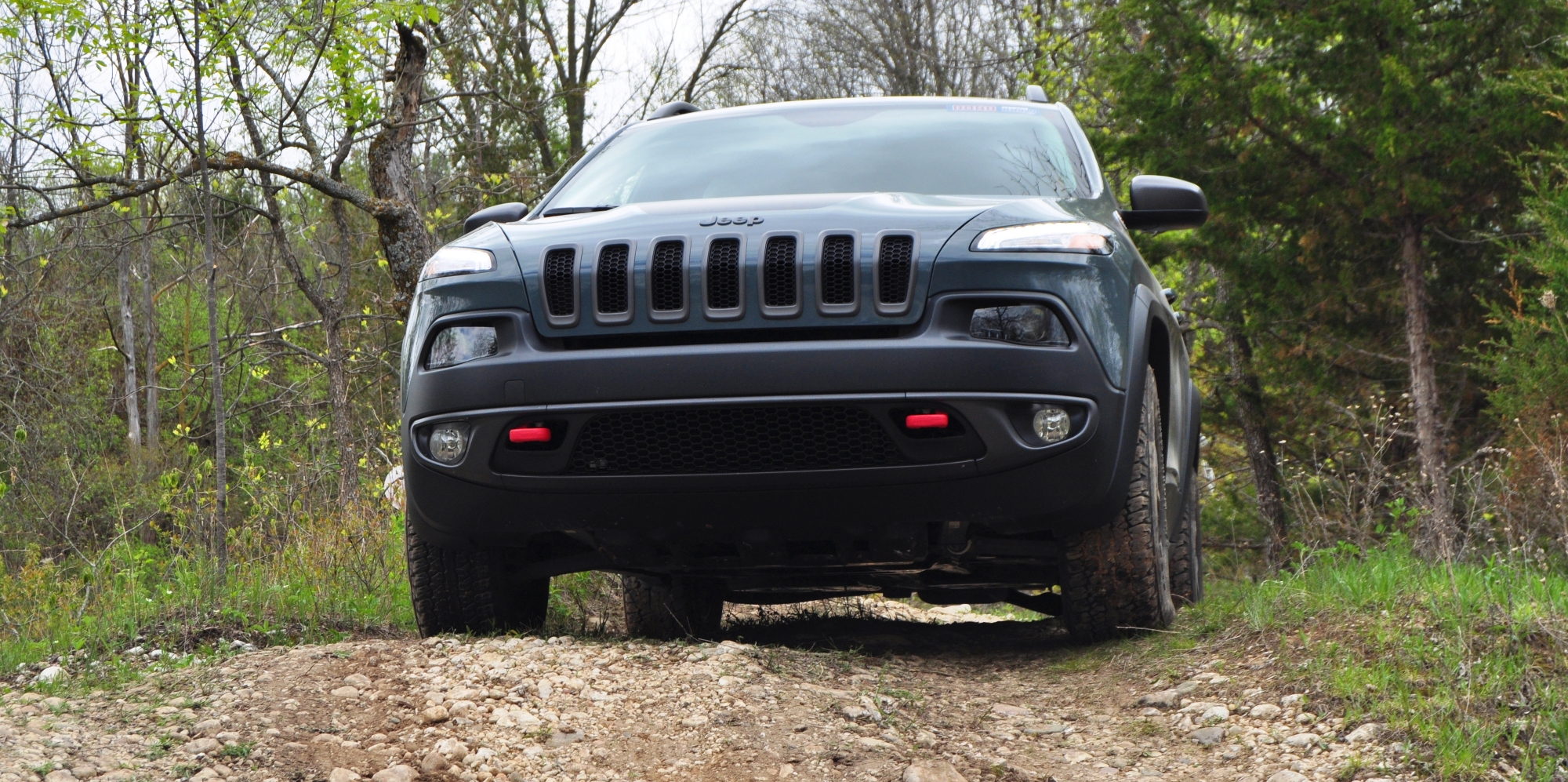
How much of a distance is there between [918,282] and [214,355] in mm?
5185

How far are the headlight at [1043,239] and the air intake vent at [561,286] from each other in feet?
3.40

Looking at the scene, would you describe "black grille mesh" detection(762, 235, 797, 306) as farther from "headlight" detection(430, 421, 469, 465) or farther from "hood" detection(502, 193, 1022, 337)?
"headlight" detection(430, 421, 469, 465)

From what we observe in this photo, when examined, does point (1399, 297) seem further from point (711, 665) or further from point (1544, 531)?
point (711, 665)

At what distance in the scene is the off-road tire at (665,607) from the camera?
5027 mm

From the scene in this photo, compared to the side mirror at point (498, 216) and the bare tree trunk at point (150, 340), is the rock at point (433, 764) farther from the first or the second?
the bare tree trunk at point (150, 340)

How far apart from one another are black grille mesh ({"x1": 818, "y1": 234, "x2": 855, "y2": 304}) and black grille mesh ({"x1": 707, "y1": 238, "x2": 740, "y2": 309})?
217 millimetres

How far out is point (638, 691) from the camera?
3.22 meters

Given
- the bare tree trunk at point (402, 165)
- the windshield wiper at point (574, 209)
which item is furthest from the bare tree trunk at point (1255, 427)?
the windshield wiper at point (574, 209)

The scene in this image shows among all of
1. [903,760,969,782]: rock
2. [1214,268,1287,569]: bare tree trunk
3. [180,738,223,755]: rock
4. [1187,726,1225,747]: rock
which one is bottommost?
[1214,268,1287,569]: bare tree trunk

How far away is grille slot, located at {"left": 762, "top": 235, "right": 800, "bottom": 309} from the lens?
3.32 metres

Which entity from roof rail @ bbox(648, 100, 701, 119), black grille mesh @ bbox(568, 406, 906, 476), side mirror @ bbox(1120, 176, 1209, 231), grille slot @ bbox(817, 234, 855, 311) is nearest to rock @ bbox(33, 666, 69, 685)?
black grille mesh @ bbox(568, 406, 906, 476)

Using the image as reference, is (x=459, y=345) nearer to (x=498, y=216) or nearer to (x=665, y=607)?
(x=498, y=216)

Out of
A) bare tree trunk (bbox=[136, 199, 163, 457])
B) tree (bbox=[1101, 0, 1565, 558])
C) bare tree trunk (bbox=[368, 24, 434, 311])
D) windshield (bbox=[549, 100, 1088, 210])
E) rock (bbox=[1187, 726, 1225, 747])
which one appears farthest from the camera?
bare tree trunk (bbox=[136, 199, 163, 457])

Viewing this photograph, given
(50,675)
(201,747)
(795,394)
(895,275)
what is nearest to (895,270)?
(895,275)
